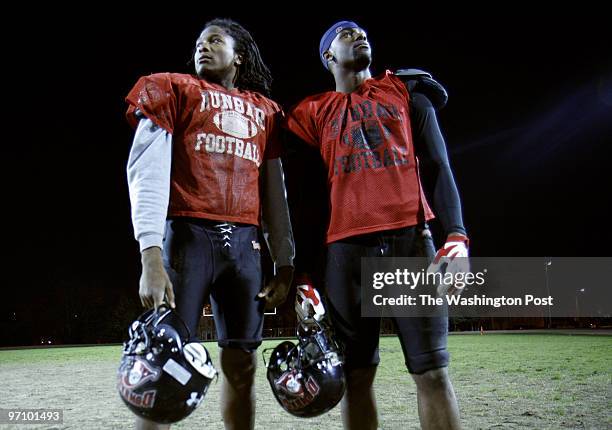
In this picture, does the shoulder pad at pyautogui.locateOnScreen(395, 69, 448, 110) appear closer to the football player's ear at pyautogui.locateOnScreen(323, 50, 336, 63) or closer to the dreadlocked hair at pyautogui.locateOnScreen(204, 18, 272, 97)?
the football player's ear at pyautogui.locateOnScreen(323, 50, 336, 63)

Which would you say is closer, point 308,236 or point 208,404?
point 308,236

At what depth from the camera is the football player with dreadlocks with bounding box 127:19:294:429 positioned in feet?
8.94

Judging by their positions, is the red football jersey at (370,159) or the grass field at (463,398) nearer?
the red football jersey at (370,159)

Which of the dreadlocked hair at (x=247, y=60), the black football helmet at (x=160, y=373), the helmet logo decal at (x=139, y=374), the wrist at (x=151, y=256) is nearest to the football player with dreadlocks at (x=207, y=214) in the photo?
the wrist at (x=151, y=256)

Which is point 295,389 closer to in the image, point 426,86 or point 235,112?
point 235,112

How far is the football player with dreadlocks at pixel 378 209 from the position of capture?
2.73 m

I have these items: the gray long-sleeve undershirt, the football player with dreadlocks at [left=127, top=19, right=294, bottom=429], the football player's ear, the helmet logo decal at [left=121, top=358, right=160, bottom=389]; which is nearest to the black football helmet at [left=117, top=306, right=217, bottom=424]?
the helmet logo decal at [left=121, top=358, right=160, bottom=389]

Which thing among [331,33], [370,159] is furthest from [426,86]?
[331,33]

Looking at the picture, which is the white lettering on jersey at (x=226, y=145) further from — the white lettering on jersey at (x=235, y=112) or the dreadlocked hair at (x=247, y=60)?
the dreadlocked hair at (x=247, y=60)

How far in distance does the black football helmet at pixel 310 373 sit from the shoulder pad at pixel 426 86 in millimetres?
1465

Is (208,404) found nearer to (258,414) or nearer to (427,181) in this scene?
(258,414)

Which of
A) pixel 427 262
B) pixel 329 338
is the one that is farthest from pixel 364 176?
pixel 329 338

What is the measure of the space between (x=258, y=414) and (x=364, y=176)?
3.84 m

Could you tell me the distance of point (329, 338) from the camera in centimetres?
284
